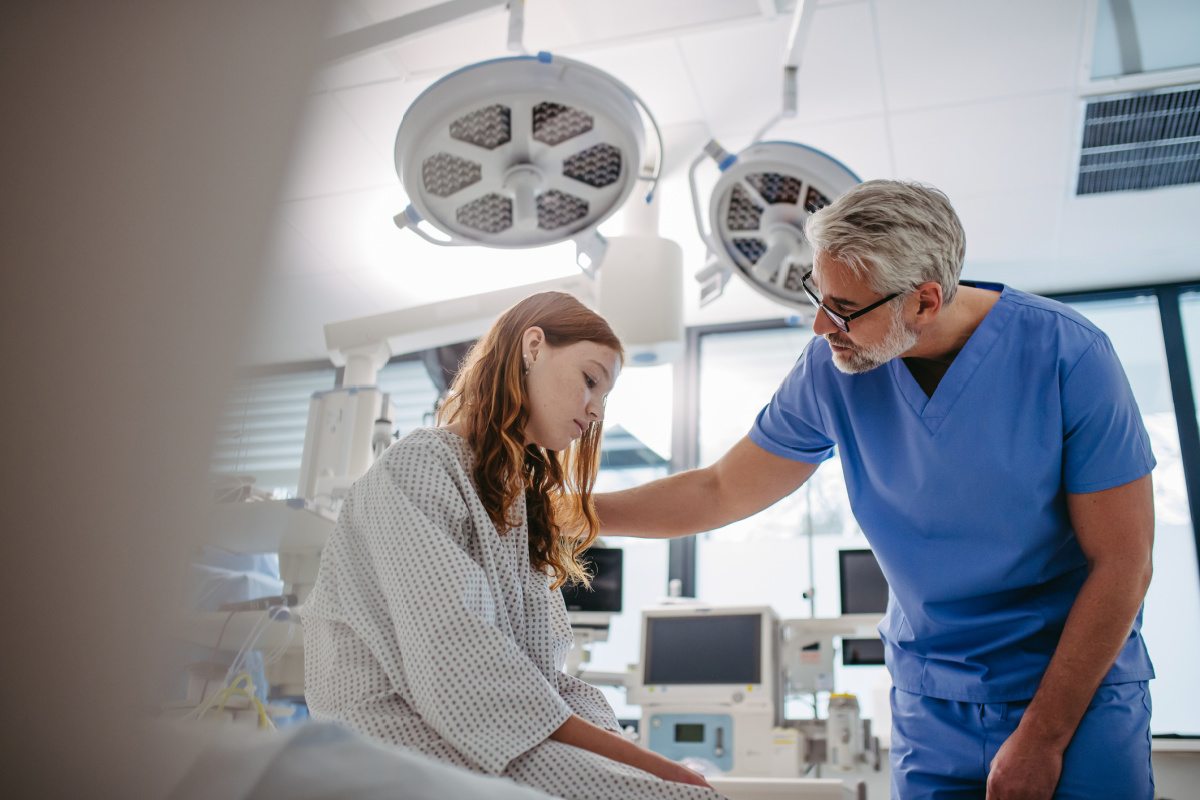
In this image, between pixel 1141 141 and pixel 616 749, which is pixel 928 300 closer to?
pixel 616 749

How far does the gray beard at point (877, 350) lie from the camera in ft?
4.55

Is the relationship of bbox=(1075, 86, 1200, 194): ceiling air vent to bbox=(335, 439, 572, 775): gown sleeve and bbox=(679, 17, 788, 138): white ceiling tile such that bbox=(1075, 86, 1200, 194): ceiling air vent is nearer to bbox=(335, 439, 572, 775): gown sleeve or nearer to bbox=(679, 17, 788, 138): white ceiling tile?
bbox=(679, 17, 788, 138): white ceiling tile

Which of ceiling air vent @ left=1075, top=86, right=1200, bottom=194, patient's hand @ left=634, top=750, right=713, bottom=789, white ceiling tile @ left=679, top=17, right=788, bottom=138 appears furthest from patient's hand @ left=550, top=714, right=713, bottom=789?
ceiling air vent @ left=1075, top=86, right=1200, bottom=194

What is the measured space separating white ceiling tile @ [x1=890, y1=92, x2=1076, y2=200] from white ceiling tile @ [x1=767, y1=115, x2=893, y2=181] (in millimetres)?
59

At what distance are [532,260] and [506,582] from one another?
3.21 metres

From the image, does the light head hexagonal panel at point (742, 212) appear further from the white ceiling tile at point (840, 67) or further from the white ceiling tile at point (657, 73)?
the white ceiling tile at point (657, 73)

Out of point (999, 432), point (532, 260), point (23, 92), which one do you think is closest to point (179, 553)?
point (23, 92)

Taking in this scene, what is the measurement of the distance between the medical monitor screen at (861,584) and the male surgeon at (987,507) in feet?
5.98

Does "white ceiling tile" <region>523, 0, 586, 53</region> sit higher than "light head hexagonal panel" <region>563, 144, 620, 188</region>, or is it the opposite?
"white ceiling tile" <region>523, 0, 586, 53</region>

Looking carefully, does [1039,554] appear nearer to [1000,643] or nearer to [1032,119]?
[1000,643]

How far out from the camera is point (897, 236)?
134cm

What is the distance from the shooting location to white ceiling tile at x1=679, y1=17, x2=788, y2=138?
2875 millimetres

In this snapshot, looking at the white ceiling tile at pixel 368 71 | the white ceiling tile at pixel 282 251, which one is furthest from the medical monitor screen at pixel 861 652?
the white ceiling tile at pixel 282 251

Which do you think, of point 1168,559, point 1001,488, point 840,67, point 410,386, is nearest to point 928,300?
point 1001,488
